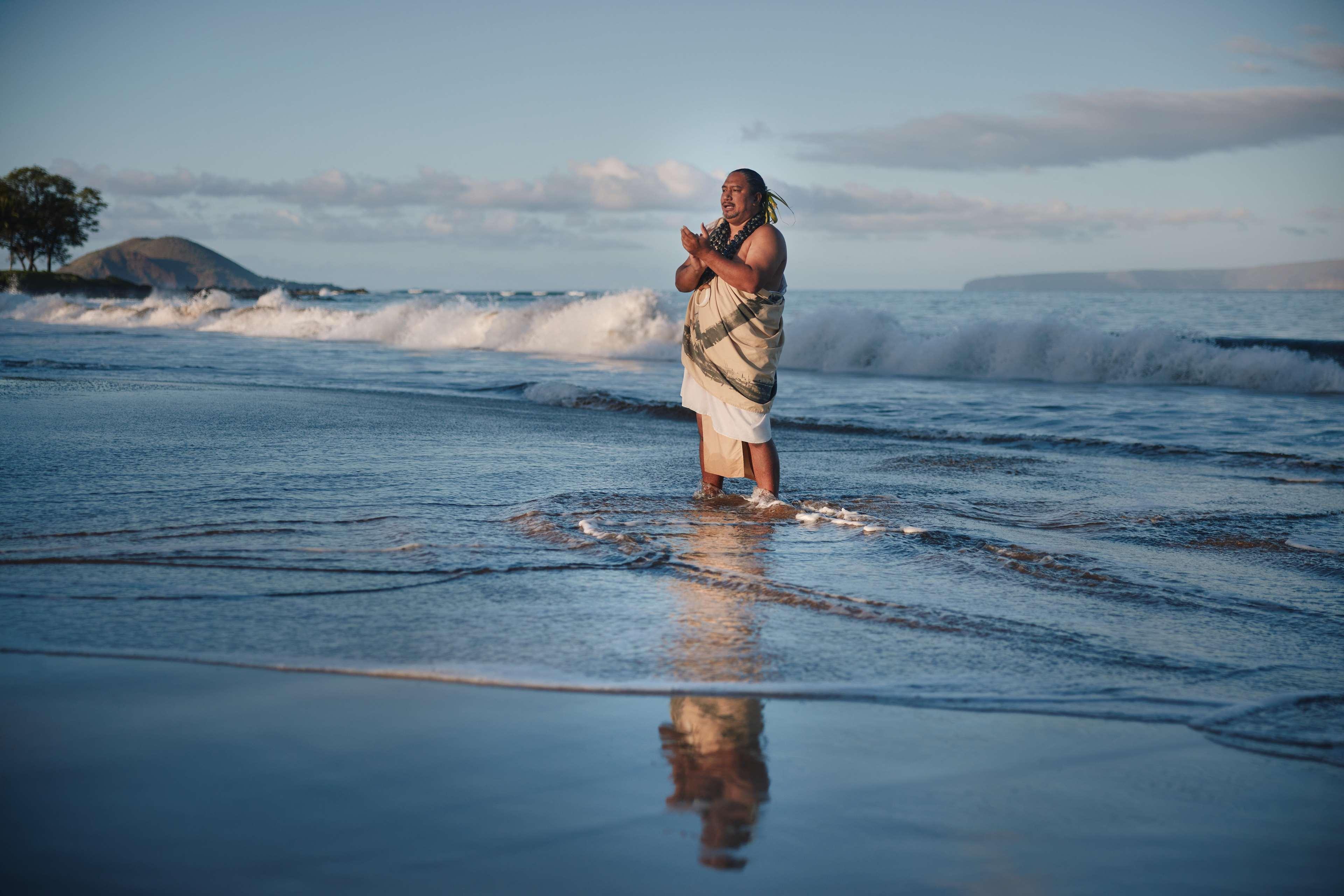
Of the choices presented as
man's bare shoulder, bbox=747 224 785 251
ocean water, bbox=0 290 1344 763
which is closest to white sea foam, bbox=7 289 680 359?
ocean water, bbox=0 290 1344 763

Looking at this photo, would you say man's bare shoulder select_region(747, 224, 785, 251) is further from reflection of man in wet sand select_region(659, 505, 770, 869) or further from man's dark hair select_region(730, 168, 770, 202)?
reflection of man in wet sand select_region(659, 505, 770, 869)

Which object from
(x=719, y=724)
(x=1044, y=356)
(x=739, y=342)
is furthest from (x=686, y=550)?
(x=1044, y=356)

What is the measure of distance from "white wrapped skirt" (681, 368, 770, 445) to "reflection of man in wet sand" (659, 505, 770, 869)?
1276mm

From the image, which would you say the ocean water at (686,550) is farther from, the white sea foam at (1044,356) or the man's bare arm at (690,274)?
the white sea foam at (1044,356)

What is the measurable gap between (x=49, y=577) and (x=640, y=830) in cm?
261

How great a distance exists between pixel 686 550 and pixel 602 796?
225 cm

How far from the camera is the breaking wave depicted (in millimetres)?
16078

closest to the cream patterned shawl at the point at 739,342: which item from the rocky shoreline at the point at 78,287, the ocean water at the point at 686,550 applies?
the ocean water at the point at 686,550

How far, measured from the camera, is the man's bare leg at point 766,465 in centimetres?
521

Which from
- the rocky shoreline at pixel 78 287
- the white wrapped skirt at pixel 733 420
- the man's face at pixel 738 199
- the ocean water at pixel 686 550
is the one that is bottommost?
the ocean water at pixel 686 550

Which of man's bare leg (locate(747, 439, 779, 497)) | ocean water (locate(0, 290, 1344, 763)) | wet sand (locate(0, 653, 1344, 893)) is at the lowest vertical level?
wet sand (locate(0, 653, 1344, 893))

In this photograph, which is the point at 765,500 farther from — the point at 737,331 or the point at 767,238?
the point at 767,238

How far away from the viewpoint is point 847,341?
64.4 feet

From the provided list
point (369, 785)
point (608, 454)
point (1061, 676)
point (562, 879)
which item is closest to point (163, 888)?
point (369, 785)
